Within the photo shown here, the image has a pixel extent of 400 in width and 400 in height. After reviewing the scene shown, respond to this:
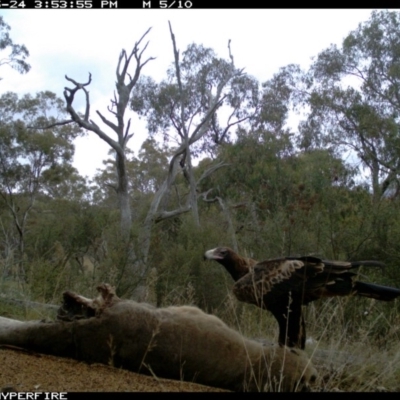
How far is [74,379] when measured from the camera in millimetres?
2725

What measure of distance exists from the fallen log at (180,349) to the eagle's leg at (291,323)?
0.66m

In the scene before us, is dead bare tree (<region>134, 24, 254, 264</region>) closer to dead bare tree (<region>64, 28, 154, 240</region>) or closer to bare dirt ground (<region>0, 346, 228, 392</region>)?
dead bare tree (<region>64, 28, 154, 240</region>)

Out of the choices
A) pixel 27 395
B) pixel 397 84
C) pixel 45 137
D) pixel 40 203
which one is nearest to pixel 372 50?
pixel 397 84

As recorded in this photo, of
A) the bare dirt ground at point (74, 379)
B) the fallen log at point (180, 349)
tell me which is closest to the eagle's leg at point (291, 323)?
the fallen log at point (180, 349)

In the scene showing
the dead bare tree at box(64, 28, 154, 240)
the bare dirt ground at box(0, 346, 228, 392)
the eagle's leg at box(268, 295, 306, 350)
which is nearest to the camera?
the bare dirt ground at box(0, 346, 228, 392)

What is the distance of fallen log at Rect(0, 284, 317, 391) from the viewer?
274 cm

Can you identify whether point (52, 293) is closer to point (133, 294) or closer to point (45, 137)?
point (133, 294)

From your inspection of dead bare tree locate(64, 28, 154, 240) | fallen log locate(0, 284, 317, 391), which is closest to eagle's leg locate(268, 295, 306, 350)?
fallen log locate(0, 284, 317, 391)

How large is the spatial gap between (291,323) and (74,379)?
4.56ft

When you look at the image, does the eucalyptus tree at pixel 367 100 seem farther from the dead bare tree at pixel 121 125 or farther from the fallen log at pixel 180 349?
the fallen log at pixel 180 349

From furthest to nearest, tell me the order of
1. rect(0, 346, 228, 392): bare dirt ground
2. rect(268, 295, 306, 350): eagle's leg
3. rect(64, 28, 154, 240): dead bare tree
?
rect(64, 28, 154, 240): dead bare tree → rect(268, 295, 306, 350): eagle's leg → rect(0, 346, 228, 392): bare dirt ground

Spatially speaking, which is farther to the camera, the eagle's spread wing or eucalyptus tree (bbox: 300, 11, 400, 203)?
eucalyptus tree (bbox: 300, 11, 400, 203)

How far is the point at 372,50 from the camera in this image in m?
21.4

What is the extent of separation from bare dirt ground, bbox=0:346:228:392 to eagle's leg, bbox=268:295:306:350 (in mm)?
872
